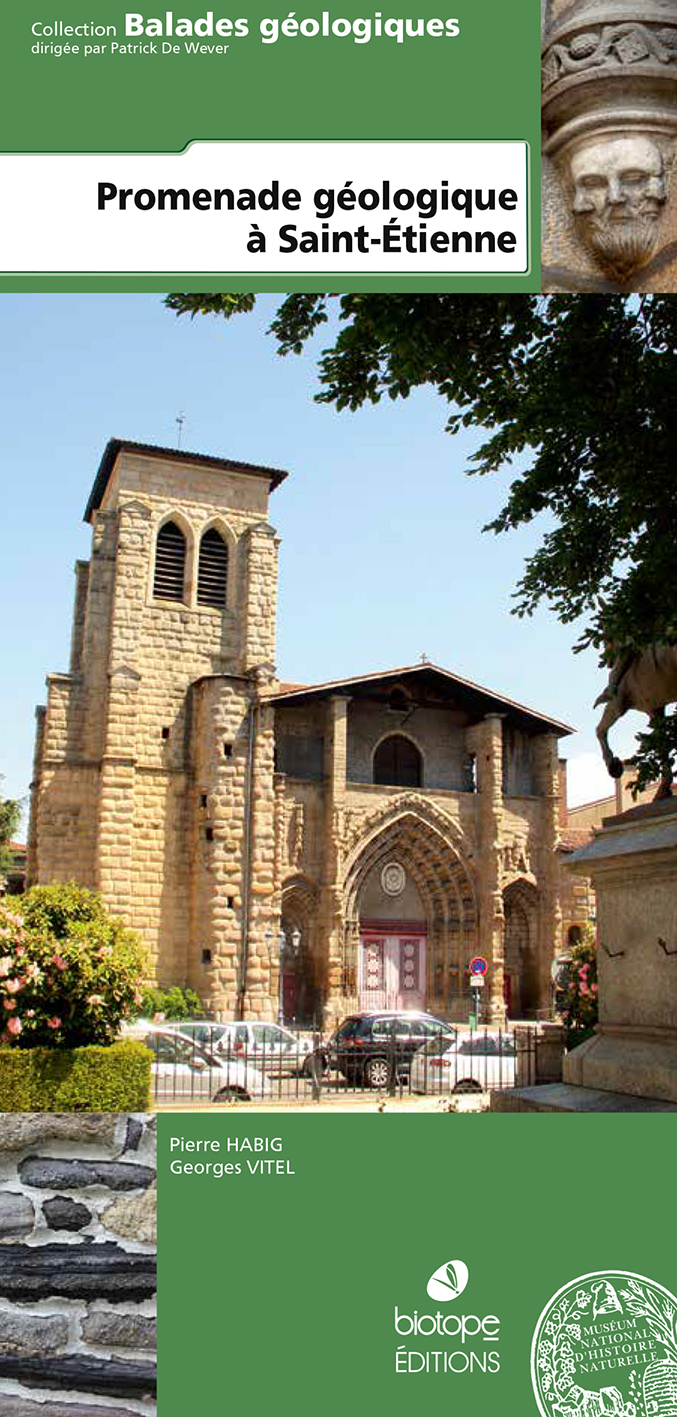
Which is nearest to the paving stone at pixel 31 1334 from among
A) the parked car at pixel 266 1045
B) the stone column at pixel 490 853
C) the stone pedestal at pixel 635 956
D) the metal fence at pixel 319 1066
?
the stone pedestal at pixel 635 956

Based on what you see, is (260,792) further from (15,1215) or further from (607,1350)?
(607,1350)

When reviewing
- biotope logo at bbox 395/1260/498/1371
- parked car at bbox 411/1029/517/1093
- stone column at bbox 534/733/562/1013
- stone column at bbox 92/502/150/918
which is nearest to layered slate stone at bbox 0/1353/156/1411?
biotope logo at bbox 395/1260/498/1371

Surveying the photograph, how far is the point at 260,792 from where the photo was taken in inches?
1077

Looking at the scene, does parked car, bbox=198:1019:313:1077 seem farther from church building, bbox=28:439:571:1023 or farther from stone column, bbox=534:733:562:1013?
stone column, bbox=534:733:562:1013

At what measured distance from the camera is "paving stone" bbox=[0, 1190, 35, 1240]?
3330mm

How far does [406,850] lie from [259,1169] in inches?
1115

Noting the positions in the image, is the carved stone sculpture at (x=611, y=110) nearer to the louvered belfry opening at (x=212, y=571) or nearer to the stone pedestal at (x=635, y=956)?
the stone pedestal at (x=635, y=956)

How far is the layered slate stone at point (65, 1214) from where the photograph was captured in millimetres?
3355

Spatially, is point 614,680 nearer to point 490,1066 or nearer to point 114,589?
point 490,1066

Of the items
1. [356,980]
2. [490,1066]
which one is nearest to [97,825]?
[356,980]

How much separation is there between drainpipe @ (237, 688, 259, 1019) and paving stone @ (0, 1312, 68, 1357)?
23.2m

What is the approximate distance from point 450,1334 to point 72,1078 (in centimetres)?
697

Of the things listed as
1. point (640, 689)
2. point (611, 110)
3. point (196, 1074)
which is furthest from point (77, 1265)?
point (196, 1074)

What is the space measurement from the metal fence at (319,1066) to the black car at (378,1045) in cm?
2
